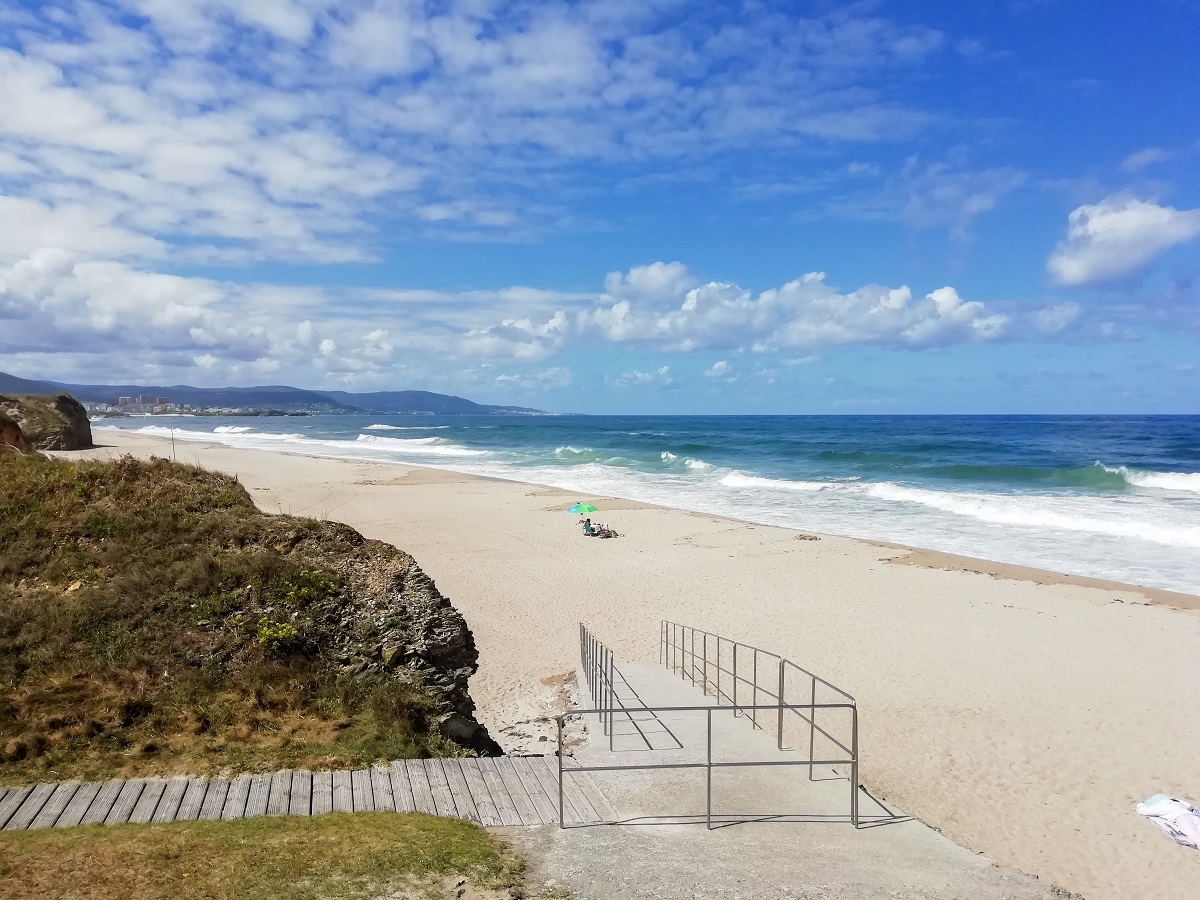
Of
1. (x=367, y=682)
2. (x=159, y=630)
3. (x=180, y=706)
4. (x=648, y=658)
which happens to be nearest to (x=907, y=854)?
(x=367, y=682)

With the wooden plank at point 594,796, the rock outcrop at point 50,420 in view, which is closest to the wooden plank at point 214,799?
the wooden plank at point 594,796

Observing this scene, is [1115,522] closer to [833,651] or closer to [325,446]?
[833,651]

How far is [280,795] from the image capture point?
266 inches

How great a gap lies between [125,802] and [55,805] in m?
0.51

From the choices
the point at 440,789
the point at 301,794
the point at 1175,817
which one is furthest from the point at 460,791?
the point at 1175,817

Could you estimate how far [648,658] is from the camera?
15133 millimetres

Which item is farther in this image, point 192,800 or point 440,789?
point 440,789

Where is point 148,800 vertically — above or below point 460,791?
above

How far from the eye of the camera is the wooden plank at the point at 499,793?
6.75 m

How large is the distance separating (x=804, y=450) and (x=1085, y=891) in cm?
6283

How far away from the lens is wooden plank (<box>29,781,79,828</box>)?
6113 mm

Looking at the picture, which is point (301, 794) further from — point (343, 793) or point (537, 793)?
point (537, 793)

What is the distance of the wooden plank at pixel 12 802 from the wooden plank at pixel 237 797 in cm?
153

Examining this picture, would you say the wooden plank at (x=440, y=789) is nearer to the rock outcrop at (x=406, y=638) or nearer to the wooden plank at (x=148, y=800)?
the rock outcrop at (x=406, y=638)
